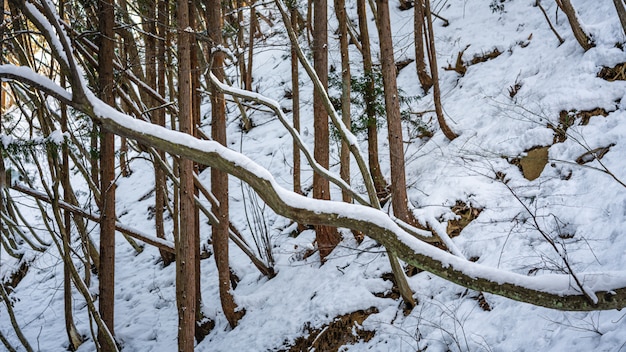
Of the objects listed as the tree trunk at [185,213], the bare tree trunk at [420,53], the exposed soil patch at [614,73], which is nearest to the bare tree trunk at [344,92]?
the bare tree trunk at [420,53]

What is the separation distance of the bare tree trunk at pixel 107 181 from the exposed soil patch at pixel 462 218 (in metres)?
4.79

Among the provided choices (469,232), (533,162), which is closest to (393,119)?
(469,232)

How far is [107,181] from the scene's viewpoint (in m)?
6.62

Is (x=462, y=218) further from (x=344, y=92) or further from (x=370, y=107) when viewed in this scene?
(x=344, y=92)

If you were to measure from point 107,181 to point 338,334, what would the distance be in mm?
3837

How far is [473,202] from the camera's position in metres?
6.75

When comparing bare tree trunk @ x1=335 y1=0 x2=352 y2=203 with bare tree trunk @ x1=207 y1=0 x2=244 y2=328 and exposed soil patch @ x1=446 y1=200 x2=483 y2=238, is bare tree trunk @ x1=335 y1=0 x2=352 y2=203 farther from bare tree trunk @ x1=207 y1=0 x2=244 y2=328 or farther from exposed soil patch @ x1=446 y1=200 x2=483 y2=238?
bare tree trunk @ x1=207 y1=0 x2=244 y2=328

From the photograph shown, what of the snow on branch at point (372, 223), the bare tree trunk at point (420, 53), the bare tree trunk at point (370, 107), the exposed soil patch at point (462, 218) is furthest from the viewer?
the bare tree trunk at point (420, 53)

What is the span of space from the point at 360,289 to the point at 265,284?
222 centimetres

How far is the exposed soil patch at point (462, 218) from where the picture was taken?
6.59m

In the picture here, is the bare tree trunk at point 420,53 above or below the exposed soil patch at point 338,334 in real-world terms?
above

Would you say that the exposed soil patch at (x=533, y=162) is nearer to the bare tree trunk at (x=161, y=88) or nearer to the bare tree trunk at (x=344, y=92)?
the bare tree trunk at (x=344, y=92)

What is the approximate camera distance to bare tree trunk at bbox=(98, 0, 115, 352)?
6.48 m

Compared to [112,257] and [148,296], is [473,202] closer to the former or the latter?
[112,257]
